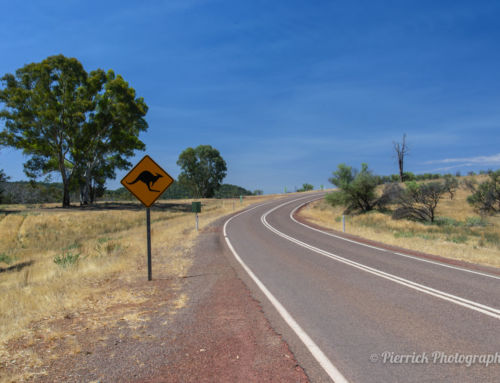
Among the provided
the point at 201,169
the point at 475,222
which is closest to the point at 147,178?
the point at 475,222

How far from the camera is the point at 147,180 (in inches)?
321

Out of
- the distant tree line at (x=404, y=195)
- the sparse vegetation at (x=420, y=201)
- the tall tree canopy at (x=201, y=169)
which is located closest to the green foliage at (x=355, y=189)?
the distant tree line at (x=404, y=195)

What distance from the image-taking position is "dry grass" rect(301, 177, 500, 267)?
12.0 meters

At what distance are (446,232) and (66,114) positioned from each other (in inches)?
1499

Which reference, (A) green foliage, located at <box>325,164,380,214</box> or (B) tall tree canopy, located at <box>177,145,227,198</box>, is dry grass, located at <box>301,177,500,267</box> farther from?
(B) tall tree canopy, located at <box>177,145,227,198</box>

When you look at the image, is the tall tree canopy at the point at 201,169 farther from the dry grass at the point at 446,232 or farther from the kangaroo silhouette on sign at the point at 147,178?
the kangaroo silhouette on sign at the point at 147,178

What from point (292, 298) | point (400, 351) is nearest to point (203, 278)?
point (292, 298)

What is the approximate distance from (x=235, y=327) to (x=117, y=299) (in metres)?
3.12

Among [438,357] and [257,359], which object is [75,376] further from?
[438,357]

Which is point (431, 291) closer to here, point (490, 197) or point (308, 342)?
point (308, 342)

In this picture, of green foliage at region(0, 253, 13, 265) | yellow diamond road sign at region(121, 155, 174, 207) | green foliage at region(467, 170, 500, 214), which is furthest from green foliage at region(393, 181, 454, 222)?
green foliage at region(0, 253, 13, 265)

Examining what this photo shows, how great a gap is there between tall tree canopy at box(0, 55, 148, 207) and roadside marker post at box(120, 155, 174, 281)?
102ft

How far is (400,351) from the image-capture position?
3.85 meters

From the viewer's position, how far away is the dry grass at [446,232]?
474 inches
